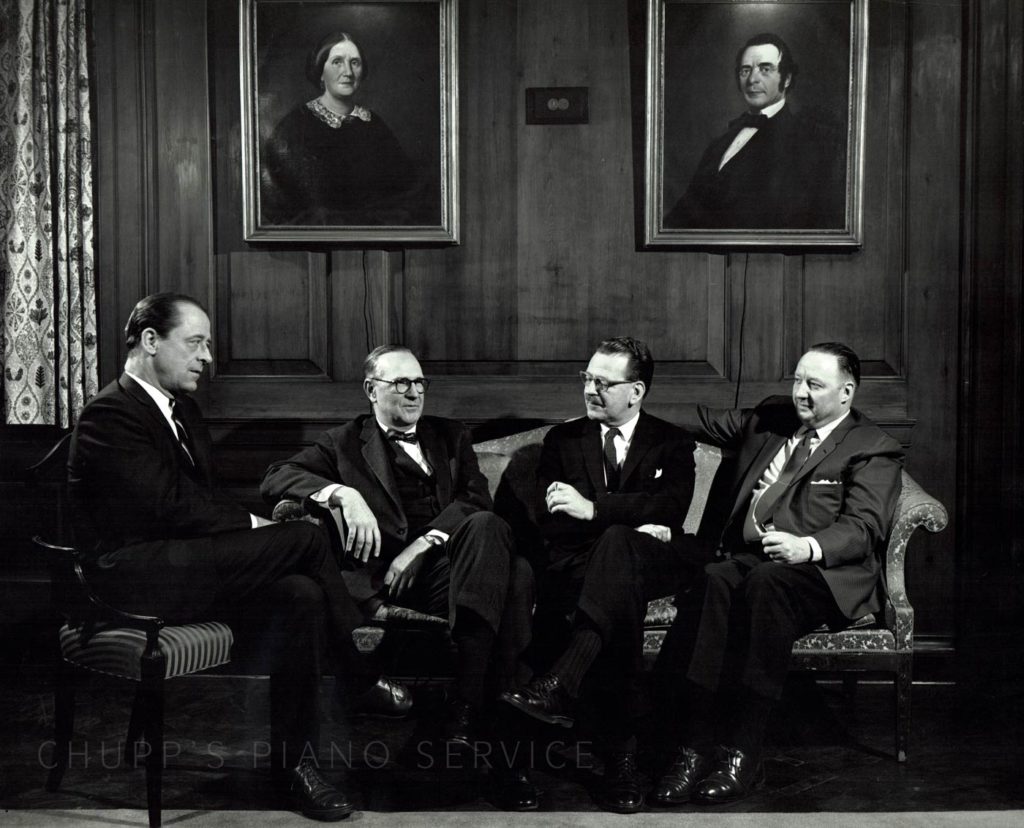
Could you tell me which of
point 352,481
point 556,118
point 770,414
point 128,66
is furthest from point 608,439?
point 128,66

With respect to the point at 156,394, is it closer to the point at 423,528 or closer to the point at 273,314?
the point at 423,528

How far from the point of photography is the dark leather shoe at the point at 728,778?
299cm

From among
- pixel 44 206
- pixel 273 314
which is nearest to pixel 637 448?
pixel 273 314

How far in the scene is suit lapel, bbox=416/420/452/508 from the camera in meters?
3.75

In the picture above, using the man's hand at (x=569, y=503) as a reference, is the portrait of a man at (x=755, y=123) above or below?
above

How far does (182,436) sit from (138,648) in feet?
2.24

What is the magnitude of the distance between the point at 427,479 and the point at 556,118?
5.06 ft

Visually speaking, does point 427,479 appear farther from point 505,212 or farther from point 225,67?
point 225,67

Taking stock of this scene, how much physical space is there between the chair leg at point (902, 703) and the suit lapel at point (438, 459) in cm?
158

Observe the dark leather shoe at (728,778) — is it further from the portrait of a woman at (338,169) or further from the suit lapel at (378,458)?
the portrait of a woman at (338,169)

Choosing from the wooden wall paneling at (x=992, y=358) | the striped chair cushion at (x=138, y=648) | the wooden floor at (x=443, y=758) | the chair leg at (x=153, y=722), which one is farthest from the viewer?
the wooden wall paneling at (x=992, y=358)

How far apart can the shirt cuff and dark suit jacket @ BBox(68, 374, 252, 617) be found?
1.61ft

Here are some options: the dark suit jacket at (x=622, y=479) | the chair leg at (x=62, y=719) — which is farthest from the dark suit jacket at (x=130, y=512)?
the dark suit jacket at (x=622, y=479)

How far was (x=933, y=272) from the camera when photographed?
4215 millimetres
